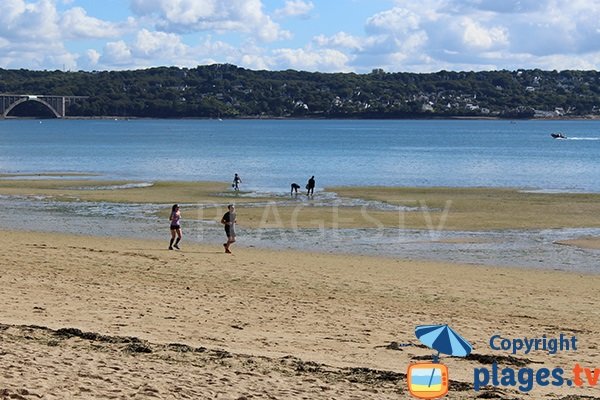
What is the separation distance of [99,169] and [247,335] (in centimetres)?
5541

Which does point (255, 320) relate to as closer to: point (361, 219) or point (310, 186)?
point (361, 219)

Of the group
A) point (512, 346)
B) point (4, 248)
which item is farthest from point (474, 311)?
point (4, 248)

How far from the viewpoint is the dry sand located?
430 inches

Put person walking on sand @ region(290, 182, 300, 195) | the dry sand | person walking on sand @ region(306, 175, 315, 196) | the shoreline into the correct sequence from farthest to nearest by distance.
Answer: person walking on sand @ region(290, 182, 300, 195), person walking on sand @ region(306, 175, 315, 196), the shoreline, the dry sand

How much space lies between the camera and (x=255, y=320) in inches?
603

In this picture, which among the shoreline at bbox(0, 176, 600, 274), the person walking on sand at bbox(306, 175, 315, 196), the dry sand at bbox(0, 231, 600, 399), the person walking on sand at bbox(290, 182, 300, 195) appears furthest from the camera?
the person walking on sand at bbox(290, 182, 300, 195)

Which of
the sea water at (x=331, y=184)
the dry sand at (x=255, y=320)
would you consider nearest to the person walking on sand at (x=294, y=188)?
the sea water at (x=331, y=184)

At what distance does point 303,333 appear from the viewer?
14.4 m

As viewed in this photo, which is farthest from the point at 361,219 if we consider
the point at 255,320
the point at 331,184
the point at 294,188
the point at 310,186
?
the point at 331,184

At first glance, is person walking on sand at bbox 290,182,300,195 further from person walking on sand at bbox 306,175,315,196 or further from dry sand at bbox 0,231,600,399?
dry sand at bbox 0,231,600,399

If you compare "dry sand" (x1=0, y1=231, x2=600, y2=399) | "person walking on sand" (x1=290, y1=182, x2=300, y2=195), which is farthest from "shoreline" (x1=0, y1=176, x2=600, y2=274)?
"dry sand" (x1=0, y1=231, x2=600, y2=399)

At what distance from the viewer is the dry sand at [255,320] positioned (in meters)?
10.9

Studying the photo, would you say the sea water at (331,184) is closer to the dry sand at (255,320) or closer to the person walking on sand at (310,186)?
the person walking on sand at (310,186)

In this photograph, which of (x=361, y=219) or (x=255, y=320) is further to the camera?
(x=361, y=219)
